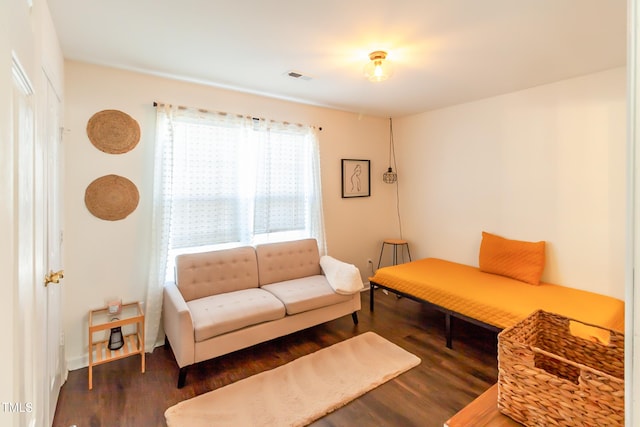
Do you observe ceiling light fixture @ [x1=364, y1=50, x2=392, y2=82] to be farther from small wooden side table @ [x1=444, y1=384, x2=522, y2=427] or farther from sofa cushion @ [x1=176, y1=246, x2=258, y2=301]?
small wooden side table @ [x1=444, y1=384, x2=522, y2=427]

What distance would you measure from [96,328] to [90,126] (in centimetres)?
163

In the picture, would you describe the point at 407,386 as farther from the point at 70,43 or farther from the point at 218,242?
the point at 70,43

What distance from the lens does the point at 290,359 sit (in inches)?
Result: 108

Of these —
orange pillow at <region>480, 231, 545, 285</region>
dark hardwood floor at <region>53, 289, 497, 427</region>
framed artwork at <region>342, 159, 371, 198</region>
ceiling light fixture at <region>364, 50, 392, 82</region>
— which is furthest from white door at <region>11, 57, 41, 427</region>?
orange pillow at <region>480, 231, 545, 285</region>

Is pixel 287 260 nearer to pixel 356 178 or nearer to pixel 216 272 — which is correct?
pixel 216 272

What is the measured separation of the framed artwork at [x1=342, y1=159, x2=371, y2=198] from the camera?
4.30 meters

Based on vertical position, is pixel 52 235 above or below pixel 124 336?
above

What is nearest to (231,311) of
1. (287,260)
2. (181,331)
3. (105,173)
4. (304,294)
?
(181,331)

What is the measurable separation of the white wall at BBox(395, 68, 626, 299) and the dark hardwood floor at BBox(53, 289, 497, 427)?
3.78 feet

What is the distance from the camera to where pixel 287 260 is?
346 cm

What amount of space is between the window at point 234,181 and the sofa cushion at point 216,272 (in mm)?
215

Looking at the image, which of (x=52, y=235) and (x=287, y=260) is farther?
(x=287, y=260)

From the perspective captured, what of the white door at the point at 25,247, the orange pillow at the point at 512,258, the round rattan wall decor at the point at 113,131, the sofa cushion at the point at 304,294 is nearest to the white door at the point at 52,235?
the round rattan wall decor at the point at 113,131

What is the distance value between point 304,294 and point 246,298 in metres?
0.54
